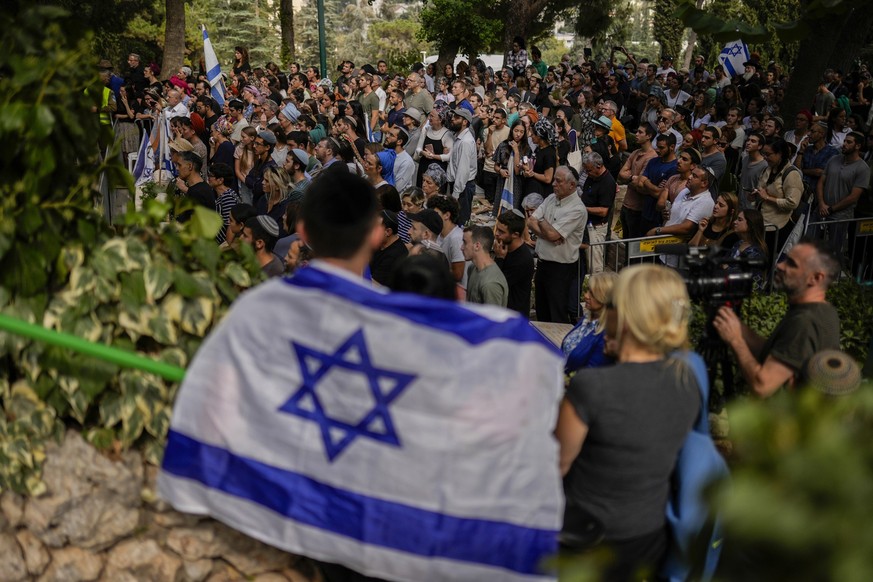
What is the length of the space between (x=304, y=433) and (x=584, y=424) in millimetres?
907

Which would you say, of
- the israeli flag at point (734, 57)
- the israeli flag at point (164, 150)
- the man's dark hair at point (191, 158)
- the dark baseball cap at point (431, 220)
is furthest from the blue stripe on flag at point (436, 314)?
the israeli flag at point (734, 57)

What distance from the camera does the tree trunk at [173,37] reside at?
25.2 meters

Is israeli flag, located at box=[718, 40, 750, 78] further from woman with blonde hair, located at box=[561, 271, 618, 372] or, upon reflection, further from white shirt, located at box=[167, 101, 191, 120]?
woman with blonde hair, located at box=[561, 271, 618, 372]

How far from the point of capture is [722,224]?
7645 mm

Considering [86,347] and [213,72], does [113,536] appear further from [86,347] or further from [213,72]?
[213,72]

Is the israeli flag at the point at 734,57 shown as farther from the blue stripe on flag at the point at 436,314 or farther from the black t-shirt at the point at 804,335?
the blue stripe on flag at the point at 436,314

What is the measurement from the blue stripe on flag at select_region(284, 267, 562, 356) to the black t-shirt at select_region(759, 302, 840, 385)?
5.24ft

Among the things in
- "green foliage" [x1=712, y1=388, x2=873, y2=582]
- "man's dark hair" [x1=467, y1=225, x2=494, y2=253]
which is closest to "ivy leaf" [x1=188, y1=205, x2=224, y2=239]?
"green foliage" [x1=712, y1=388, x2=873, y2=582]

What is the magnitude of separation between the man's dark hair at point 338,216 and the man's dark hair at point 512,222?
421 centimetres

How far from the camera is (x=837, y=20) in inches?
438

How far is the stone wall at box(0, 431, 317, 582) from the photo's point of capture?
10.9ft

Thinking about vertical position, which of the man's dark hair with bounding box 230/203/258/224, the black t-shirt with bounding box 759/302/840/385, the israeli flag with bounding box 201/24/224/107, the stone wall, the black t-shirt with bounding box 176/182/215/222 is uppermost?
the israeli flag with bounding box 201/24/224/107

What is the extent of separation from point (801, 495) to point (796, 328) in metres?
2.77

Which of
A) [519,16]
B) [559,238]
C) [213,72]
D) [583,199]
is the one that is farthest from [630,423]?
[519,16]
